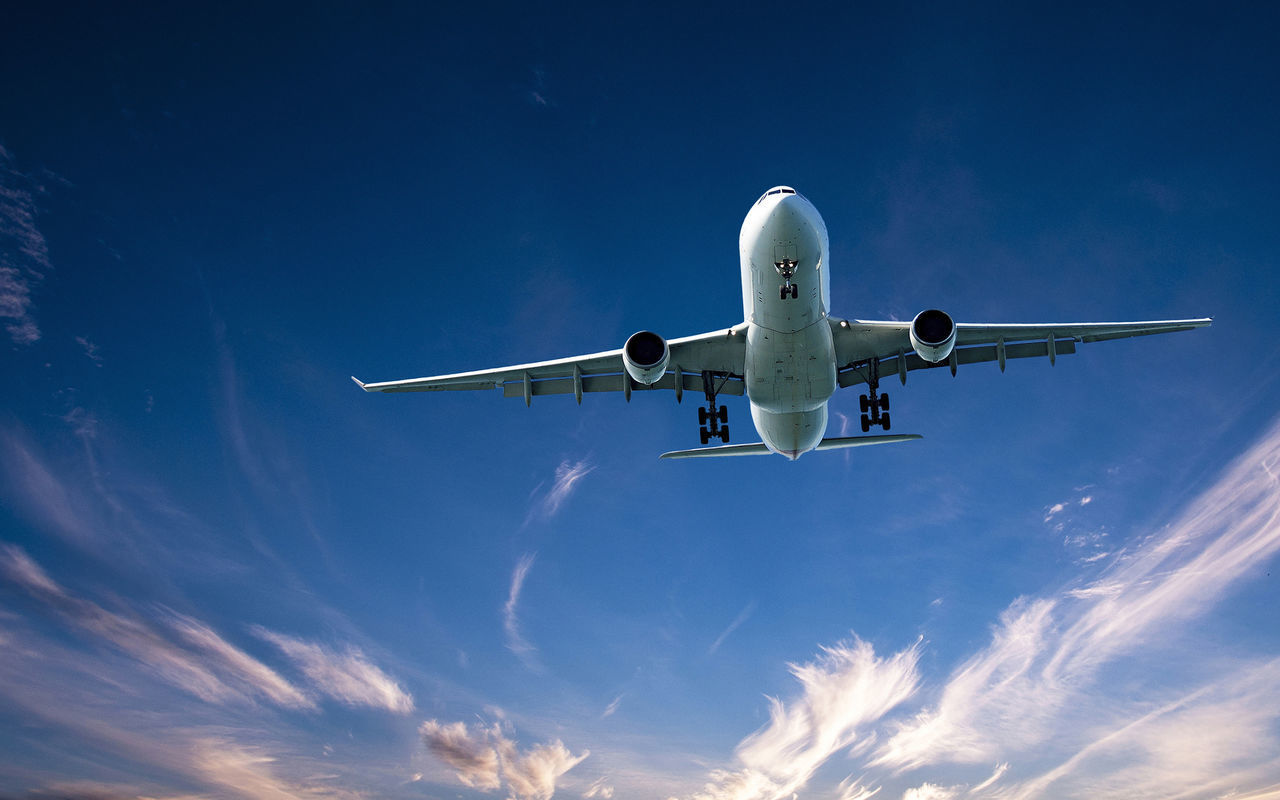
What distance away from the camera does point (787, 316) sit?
2402 centimetres

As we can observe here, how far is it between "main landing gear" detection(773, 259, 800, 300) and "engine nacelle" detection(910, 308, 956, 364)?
400 centimetres

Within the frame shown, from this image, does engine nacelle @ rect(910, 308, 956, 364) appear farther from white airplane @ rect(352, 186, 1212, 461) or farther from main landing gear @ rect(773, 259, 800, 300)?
main landing gear @ rect(773, 259, 800, 300)

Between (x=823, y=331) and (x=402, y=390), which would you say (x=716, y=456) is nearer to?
(x=823, y=331)

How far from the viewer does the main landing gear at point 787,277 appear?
2249 cm

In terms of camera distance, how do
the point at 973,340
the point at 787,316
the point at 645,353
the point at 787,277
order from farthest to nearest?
1. the point at 973,340
2. the point at 645,353
3. the point at 787,316
4. the point at 787,277

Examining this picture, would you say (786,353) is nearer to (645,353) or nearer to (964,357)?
(645,353)

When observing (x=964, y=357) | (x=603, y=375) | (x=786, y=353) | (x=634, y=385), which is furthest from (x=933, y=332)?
(x=603, y=375)

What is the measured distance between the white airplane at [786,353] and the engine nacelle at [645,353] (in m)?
0.03

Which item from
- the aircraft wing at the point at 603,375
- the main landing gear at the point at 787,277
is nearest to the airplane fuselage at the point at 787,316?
the main landing gear at the point at 787,277

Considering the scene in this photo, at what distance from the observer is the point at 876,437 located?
31.0 metres

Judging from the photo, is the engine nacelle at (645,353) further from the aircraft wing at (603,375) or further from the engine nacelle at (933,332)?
the engine nacelle at (933,332)

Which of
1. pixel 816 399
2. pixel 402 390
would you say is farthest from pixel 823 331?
pixel 402 390

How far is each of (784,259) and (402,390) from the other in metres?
14.6

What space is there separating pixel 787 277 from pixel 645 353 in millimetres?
5026
